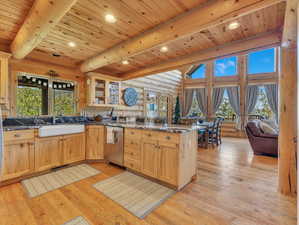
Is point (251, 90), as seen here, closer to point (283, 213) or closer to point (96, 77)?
point (283, 213)

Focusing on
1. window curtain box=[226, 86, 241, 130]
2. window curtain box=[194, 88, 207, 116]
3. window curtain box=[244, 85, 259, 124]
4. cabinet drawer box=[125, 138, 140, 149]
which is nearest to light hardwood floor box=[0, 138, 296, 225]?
cabinet drawer box=[125, 138, 140, 149]

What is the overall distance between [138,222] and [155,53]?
9.70ft

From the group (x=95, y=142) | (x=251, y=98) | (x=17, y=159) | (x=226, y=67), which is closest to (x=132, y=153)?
(x=95, y=142)

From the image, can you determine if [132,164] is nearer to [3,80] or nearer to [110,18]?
[110,18]

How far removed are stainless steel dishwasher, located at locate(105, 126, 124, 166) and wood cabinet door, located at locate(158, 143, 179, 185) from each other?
1.01 m

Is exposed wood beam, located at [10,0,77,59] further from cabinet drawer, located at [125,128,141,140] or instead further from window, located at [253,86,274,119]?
window, located at [253,86,274,119]

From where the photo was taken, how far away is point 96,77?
12.8 feet

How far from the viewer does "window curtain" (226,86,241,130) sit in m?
6.77

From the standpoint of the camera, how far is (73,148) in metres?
3.20

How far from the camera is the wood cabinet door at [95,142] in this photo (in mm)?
3412

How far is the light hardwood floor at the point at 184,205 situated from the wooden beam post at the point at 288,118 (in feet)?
0.93

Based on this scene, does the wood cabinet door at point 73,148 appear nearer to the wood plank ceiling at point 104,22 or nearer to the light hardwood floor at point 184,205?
the light hardwood floor at point 184,205

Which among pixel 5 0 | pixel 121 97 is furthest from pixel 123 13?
pixel 121 97

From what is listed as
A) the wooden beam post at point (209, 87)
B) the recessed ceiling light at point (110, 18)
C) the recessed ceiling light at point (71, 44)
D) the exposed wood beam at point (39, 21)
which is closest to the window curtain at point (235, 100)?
the wooden beam post at point (209, 87)
